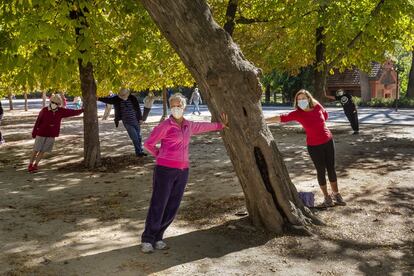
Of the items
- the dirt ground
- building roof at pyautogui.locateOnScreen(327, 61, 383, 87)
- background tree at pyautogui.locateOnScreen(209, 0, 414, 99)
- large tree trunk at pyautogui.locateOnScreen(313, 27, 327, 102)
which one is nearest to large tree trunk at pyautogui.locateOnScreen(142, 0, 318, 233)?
the dirt ground

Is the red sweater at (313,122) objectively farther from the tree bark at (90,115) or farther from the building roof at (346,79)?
the building roof at (346,79)

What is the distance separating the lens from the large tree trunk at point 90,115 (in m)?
10.7

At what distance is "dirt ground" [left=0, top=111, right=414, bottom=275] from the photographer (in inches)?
194

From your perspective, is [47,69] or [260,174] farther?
[47,69]

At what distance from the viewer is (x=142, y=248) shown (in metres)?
5.29

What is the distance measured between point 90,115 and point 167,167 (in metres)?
6.09

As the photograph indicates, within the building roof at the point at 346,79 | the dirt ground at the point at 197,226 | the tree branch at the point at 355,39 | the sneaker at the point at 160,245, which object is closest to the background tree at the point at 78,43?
the dirt ground at the point at 197,226

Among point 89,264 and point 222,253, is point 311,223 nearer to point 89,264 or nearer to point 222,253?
point 222,253

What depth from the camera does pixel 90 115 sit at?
35.4ft

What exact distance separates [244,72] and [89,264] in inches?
108

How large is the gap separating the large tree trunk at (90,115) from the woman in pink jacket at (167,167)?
5.87m

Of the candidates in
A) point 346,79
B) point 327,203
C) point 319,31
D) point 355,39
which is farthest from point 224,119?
point 346,79

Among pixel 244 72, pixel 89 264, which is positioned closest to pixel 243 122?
pixel 244 72

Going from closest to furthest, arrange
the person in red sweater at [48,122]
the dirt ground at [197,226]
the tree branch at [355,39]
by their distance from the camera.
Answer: the dirt ground at [197,226] → the person in red sweater at [48,122] → the tree branch at [355,39]
